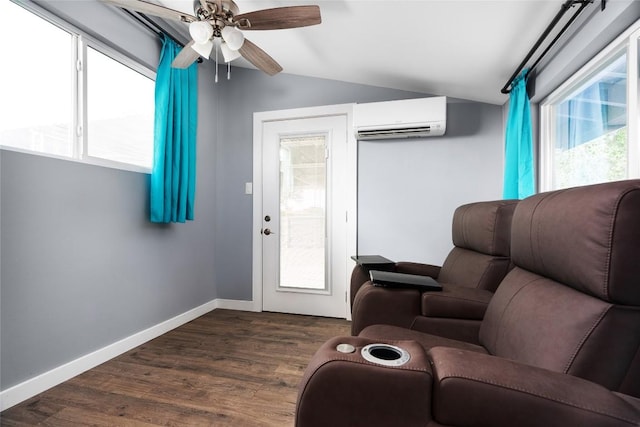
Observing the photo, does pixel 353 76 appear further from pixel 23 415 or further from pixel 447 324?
pixel 23 415

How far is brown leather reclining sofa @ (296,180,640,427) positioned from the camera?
2.07 feet

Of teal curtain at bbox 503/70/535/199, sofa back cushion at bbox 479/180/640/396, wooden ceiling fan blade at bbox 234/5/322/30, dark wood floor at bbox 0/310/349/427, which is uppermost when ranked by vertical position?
wooden ceiling fan blade at bbox 234/5/322/30

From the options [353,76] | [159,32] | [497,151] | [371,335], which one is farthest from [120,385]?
[497,151]

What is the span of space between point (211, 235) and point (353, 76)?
214cm

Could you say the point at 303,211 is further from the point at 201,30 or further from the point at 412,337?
the point at 412,337

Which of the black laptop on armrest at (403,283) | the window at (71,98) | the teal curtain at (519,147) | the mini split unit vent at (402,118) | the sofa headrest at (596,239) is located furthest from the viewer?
the mini split unit vent at (402,118)

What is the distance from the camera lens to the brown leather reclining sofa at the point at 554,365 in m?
0.63

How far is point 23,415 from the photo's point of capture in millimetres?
1432

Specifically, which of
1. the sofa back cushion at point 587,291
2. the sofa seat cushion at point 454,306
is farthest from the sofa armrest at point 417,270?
the sofa back cushion at point 587,291

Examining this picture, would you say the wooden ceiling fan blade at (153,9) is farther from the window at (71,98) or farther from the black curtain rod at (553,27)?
the black curtain rod at (553,27)

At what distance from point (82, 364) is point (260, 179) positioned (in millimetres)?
1977

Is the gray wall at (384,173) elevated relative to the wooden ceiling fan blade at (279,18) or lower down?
lower down

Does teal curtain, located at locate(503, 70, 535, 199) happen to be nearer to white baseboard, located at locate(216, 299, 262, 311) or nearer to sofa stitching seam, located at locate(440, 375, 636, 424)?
sofa stitching seam, located at locate(440, 375, 636, 424)

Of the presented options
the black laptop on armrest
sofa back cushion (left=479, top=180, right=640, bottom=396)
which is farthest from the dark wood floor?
sofa back cushion (left=479, top=180, right=640, bottom=396)
